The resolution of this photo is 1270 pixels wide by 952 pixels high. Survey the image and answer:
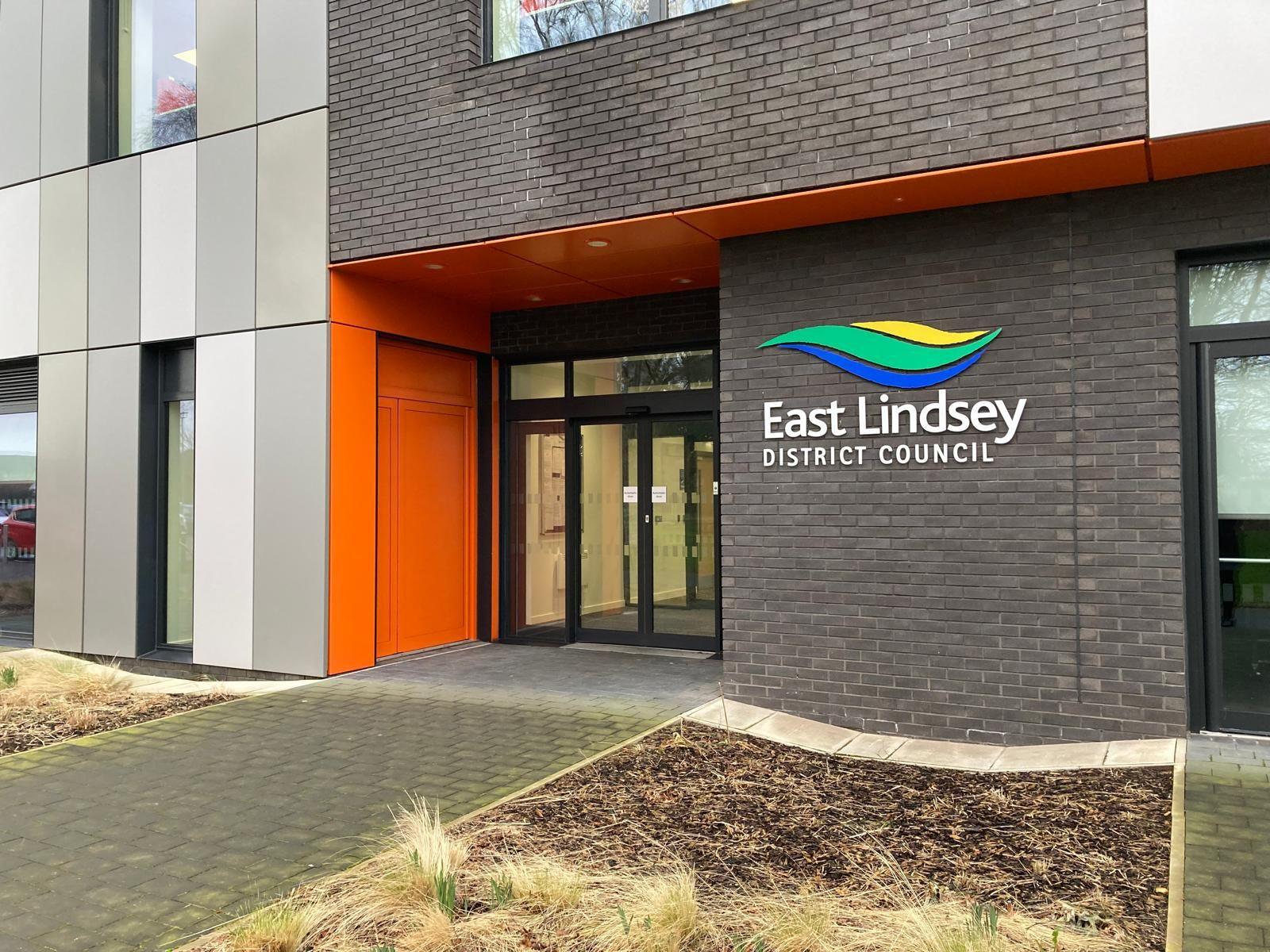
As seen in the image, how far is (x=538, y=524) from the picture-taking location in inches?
416

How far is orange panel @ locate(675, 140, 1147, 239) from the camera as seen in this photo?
579cm

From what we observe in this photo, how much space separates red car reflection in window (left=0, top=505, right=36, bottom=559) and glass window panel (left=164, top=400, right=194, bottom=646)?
2243mm

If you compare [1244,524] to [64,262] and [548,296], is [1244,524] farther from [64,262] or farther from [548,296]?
[64,262]

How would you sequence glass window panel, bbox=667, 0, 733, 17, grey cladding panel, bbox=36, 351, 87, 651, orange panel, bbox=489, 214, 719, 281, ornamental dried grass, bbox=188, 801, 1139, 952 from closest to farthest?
1. ornamental dried grass, bbox=188, 801, 1139, 952
2. glass window panel, bbox=667, 0, 733, 17
3. orange panel, bbox=489, 214, 719, 281
4. grey cladding panel, bbox=36, 351, 87, 651

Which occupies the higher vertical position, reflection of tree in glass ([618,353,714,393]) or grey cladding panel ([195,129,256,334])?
grey cladding panel ([195,129,256,334])

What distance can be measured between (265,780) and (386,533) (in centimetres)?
391

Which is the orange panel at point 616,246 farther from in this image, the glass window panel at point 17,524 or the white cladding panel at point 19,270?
the glass window panel at point 17,524

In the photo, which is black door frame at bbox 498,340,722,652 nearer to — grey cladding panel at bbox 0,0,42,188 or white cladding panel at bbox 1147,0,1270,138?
white cladding panel at bbox 1147,0,1270,138

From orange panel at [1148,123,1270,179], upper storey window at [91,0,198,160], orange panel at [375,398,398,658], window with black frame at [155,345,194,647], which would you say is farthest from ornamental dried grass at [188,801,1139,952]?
upper storey window at [91,0,198,160]

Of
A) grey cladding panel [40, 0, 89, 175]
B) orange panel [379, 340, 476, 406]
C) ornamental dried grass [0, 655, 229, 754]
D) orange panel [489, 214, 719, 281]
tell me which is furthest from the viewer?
grey cladding panel [40, 0, 89, 175]

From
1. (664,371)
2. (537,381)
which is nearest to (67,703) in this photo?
(537,381)

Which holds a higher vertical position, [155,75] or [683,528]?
[155,75]

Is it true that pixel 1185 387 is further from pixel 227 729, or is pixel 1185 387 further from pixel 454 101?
pixel 227 729

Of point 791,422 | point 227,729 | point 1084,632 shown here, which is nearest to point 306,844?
point 227,729
